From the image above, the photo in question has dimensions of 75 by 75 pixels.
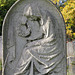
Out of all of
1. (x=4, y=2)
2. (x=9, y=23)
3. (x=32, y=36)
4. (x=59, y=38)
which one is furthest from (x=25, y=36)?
(x=4, y=2)

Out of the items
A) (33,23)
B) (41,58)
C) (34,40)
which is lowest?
(41,58)

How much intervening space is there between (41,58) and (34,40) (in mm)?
442

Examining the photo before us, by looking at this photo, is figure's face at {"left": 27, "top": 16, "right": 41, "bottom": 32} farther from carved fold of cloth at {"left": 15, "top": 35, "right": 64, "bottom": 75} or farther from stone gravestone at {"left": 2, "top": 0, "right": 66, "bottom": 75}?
carved fold of cloth at {"left": 15, "top": 35, "right": 64, "bottom": 75}

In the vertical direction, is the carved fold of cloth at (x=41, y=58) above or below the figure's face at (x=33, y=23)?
below

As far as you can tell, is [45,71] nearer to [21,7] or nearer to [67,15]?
[21,7]

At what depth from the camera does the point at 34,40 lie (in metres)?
3.89

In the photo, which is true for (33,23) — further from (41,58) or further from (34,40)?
(41,58)

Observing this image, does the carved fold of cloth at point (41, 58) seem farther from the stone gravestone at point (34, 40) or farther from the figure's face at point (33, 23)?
the figure's face at point (33, 23)

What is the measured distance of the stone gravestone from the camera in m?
3.76

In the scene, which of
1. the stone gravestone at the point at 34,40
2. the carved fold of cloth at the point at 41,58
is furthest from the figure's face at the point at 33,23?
the carved fold of cloth at the point at 41,58

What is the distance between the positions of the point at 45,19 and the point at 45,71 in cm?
116

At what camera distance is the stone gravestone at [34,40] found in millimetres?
3756

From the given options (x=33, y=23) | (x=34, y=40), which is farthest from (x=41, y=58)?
(x=33, y=23)

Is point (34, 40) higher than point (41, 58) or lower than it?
higher
